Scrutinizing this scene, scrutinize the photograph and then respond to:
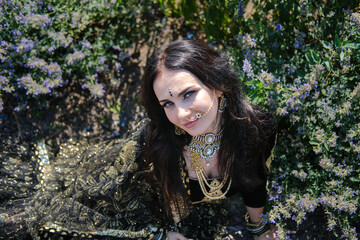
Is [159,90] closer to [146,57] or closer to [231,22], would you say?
[231,22]

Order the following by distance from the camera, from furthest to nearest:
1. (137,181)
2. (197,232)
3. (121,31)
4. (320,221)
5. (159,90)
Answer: (121,31)
(197,232)
(320,221)
(137,181)
(159,90)

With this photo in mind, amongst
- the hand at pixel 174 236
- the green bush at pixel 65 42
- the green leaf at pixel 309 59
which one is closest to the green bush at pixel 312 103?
the green leaf at pixel 309 59

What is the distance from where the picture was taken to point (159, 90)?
210 centimetres

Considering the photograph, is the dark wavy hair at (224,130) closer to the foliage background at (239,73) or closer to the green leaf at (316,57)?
the foliage background at (239,73)

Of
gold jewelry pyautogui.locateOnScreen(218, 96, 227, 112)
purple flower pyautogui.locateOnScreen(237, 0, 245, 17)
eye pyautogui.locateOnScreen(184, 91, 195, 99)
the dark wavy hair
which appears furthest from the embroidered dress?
purple flower pyautogui.locateOnScreen(237, 0, 245, 17)

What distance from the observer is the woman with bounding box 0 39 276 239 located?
2105 millimetres

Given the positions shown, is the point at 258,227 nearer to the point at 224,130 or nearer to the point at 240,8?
the point at 224,130

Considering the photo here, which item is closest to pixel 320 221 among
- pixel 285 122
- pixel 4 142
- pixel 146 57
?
pixel 285 122

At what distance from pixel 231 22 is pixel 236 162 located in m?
1.24

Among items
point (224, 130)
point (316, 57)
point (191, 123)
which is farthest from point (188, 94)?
point (316, 57)

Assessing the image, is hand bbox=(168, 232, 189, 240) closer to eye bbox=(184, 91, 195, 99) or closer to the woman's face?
the woman's face

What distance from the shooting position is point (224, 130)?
237cm

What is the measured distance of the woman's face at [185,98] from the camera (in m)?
2.04

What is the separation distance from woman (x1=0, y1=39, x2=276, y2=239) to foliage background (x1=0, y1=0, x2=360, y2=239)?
241mm
